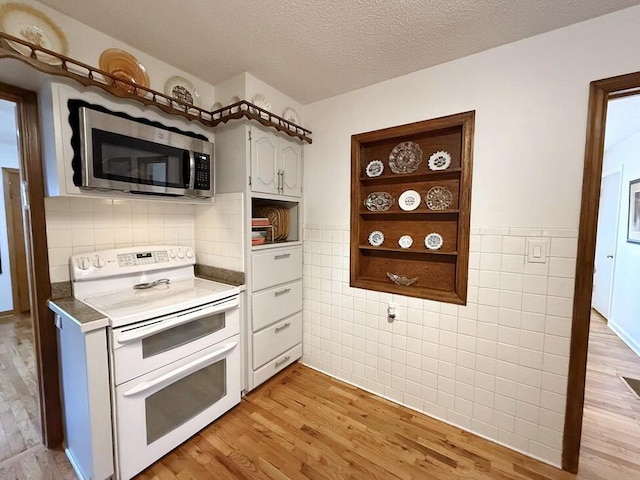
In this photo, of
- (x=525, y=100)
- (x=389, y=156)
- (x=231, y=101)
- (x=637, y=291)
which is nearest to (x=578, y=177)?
(x=525, y=100)

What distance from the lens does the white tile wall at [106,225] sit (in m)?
1.49

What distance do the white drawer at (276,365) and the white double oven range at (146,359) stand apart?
158 millimetres

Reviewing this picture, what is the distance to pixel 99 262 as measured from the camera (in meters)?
1.55

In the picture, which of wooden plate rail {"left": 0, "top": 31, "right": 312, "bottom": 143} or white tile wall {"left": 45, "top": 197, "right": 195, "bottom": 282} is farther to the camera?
white tile wall {"left": 45, "top": 197, "right": 195, "bottom": 282}

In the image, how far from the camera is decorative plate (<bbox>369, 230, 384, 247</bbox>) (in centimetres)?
210

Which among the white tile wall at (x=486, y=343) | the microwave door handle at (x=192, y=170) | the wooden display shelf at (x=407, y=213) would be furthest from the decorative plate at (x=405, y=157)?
the microwave door handle at (x=192, y=170)

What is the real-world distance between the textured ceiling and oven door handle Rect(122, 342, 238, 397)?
1.86m

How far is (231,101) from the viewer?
1952 millimetres

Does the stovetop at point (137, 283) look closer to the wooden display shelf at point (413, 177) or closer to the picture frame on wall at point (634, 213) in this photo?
the wooden display shelf at point (413, 177)

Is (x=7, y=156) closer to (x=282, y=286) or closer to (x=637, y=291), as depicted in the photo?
(x=282, y=286)

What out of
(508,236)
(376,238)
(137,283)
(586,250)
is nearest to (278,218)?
(376,238)

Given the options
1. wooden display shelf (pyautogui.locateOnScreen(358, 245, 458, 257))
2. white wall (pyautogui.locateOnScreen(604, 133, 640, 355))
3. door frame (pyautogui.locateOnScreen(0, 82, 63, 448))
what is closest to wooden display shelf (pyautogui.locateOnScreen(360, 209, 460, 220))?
wooden display shelf (pyautogui.locateOnScreen(358, 245, 458, 257))

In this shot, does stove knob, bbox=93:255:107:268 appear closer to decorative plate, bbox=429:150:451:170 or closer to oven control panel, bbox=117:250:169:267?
oven control panel, bbox=117:250:169:267

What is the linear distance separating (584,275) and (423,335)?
94 centimetres
